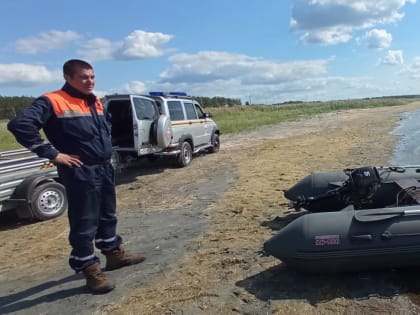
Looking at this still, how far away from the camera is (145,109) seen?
11156 millimetres

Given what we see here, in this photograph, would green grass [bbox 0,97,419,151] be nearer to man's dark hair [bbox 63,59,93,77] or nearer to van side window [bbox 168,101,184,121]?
van side window [bbox 168,101,184,121]

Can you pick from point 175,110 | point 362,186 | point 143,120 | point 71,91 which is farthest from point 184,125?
point 71,91

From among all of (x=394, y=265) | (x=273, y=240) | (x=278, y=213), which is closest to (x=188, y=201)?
(x=278, y=213)

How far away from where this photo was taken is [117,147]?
11109mm

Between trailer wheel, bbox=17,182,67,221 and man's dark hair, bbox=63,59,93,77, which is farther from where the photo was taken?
trailer wheel, bbox=17,182,67,221

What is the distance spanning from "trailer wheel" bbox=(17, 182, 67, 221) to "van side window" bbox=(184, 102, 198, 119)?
614 centimetres

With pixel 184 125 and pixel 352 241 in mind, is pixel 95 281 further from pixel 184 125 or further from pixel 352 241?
pixel 184 125

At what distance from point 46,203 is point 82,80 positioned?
4094 mm

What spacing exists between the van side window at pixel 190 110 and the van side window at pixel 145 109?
2087mm

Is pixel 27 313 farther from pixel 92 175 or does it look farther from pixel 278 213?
pixel 278 213

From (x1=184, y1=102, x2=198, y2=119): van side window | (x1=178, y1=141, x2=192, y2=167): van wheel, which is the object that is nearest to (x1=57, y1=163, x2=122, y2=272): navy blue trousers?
(x1=178, y1=141, x2=192, y2=167): van wheel

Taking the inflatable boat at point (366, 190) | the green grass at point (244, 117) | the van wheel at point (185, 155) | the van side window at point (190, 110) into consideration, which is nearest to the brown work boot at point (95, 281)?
the inflatable boat at point (366, 190)

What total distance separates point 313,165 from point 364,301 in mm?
7697

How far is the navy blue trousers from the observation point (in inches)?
163
